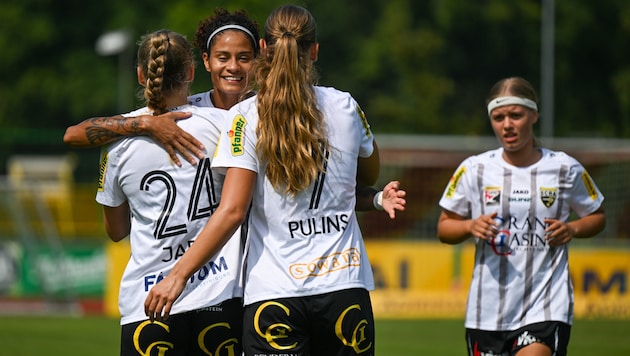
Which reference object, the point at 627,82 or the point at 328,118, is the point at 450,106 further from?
the point at 328,118

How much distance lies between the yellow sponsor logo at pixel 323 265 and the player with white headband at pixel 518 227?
1.66m

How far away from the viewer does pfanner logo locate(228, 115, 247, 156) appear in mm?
4406

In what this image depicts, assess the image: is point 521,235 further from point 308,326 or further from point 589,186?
point 308,326

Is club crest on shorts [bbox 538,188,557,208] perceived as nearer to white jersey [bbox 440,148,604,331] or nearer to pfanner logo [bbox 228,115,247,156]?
white jersey [bbox 440,148,604,331]

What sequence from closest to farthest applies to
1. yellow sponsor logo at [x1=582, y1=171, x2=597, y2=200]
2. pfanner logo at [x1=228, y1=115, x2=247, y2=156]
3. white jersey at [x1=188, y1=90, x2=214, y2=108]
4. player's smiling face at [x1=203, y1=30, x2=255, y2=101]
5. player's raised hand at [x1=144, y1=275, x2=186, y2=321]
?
player's raised hand at [x1=144, y1=275, x2=186, y2=321], pfanner logo at [x1=228, y1=115, x2=247, y2=156], player's smiling face at [x1=203, y1=30, x2=255, y2=101], white jersey at [x1=188, y1=90, x2=214, y2=108], yellow sponsor logo at [x1=582, y1=171, x2=597, y2=200]

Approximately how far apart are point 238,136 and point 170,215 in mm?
489

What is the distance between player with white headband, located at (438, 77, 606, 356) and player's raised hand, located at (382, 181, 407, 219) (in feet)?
4.51

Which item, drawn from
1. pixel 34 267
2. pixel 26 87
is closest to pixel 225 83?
pixel 34 267

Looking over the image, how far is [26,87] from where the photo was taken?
45781 millimetres

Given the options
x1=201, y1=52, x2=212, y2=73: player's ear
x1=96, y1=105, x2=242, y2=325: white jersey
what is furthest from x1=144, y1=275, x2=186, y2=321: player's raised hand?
x1=201, y1=52, x2=212, y2=73: player's ear

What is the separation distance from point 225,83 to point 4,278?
17110mm

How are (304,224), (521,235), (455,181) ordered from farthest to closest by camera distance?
(455,181)
(521,235)
(304,224)

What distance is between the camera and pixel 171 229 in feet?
15.1

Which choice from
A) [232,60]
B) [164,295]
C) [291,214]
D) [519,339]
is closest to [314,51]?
[232,60]
